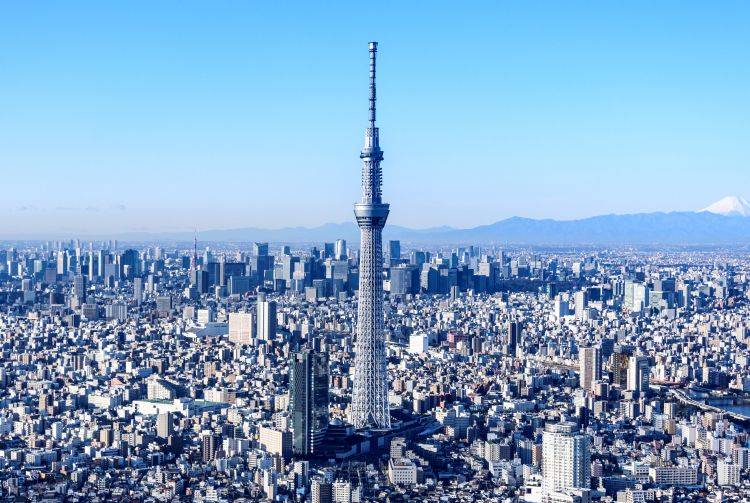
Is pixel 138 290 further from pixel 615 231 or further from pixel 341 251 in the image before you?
pixel 615 231

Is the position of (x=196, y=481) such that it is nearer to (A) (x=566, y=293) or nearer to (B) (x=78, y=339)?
(B) (x=78, y=339)

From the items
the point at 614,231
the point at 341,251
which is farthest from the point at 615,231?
the point at 341,251

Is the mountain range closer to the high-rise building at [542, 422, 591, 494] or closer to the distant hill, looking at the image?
the distant hill

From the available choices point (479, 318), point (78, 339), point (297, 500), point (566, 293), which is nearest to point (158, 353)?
point (78, 339)

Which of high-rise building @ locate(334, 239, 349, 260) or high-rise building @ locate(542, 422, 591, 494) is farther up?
high-rise building @ locate(334, 239, 349, 260)

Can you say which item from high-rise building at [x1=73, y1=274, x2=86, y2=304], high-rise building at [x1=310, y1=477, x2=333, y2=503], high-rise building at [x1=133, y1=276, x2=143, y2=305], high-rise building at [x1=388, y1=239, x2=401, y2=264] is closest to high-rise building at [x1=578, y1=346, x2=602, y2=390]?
high-rise building at [x1=310, y1=477, x2=333, y2=503]

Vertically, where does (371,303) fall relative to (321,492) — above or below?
above

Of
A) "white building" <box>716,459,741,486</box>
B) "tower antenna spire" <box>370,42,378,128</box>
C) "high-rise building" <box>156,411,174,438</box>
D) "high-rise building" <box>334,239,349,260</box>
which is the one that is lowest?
"white building" <box>716,459,741,486</box>
